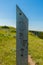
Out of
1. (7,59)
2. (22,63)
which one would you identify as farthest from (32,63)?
(22,63)

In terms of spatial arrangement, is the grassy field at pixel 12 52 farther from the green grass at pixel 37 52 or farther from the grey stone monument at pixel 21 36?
the grey stone monument at pixel 21 36

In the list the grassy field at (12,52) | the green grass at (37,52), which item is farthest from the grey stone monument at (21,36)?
the green grass at (37,52)

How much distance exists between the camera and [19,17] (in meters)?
6.08

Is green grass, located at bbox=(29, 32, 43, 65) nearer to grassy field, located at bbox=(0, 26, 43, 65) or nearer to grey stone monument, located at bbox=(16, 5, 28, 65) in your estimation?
grassy field, located at bbox=(0, 26, 43, 65)

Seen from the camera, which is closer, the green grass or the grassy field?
the grassy field

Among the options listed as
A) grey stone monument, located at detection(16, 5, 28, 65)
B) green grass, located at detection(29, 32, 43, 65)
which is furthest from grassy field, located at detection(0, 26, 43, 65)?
grey stone monument, located at detection(16, 5, 28, 65)

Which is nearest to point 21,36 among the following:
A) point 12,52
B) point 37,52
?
point 12,52

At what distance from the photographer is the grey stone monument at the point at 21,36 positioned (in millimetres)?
6078

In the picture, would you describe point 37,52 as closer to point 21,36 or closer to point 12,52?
point 12,52

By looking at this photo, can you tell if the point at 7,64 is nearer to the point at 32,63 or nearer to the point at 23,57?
the point at 32,63

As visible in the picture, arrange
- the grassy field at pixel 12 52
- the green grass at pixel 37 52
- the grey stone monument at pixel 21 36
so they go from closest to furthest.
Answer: the grey stone monument at pixel 21 36 → the grassy field at pixel 12 52 → the green grass at pixel 37 52

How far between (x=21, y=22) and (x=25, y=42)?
703 millimetres

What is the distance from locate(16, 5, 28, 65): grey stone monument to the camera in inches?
239

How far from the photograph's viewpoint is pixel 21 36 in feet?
20.2
